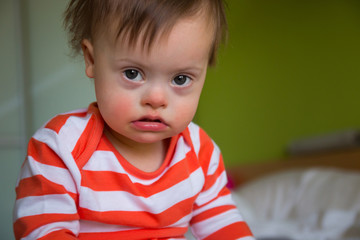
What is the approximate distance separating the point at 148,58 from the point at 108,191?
0.22 m

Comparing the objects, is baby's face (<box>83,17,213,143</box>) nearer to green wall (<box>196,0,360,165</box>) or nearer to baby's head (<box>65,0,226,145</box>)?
baby's head (<box>65,0,226,145</box>)

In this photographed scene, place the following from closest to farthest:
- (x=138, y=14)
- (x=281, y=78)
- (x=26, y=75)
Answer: (x=138, y=14)
(x=26, y=75)
(x=281, y=78)

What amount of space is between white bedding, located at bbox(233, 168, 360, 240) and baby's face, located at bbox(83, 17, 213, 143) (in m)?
1.04

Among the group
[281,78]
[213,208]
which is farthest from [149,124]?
[281,78]

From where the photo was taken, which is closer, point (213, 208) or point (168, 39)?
point (168, 39)

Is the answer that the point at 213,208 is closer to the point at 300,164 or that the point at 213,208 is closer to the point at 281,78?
the point at 300,164

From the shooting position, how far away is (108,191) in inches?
25.5

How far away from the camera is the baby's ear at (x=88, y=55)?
0.62 meters

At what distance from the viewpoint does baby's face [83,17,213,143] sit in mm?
568

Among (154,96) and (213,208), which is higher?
(154,96)

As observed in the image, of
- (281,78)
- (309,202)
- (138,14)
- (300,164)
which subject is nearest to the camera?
(138,14)

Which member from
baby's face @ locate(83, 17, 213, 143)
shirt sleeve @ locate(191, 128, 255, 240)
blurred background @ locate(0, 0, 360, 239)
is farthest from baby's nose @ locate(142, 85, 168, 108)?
blurred background @ locate(0, 0, 360, 239)

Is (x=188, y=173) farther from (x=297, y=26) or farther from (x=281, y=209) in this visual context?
(x=297, y=26)

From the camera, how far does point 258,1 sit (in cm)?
262
